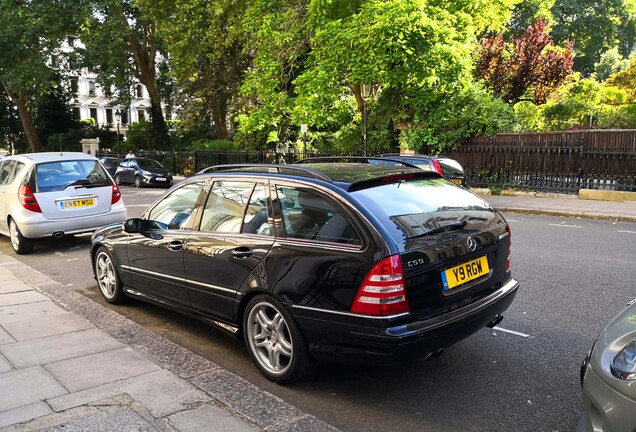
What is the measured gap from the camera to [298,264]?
11.6ft

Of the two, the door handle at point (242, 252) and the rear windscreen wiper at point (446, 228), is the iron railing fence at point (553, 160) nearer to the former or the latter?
the rear windscreen wiper at point (446, 228)

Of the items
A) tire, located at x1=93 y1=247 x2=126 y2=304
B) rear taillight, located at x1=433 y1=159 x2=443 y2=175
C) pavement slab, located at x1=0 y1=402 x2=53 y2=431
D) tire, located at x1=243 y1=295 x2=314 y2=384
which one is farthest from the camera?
rear taillight, located at x1=433 y1=159 x2=443 y2=175

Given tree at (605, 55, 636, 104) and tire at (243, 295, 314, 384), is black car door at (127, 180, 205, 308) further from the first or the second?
tree at (605, 55, 636, 104)

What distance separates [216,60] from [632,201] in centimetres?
2228

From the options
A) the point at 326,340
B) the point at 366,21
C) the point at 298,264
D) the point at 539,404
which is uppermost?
the point at 366,21

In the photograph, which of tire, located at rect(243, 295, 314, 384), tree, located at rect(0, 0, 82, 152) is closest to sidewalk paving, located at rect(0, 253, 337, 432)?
tire, located at rect(243, 295, 314, 384)

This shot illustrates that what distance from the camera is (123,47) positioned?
30172 millimetres

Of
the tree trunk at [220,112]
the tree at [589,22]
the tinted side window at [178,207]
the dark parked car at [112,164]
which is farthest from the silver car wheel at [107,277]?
the tree at [589,22]

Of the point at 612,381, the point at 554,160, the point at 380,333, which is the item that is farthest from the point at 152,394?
the point at 554,160

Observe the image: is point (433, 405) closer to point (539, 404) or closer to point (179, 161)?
point (539, 404)

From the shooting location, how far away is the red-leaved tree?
83.0 feet

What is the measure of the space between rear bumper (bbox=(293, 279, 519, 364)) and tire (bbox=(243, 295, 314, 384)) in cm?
11

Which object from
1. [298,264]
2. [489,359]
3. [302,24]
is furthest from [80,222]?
[302,24]

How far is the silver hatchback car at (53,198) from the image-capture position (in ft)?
28.6
